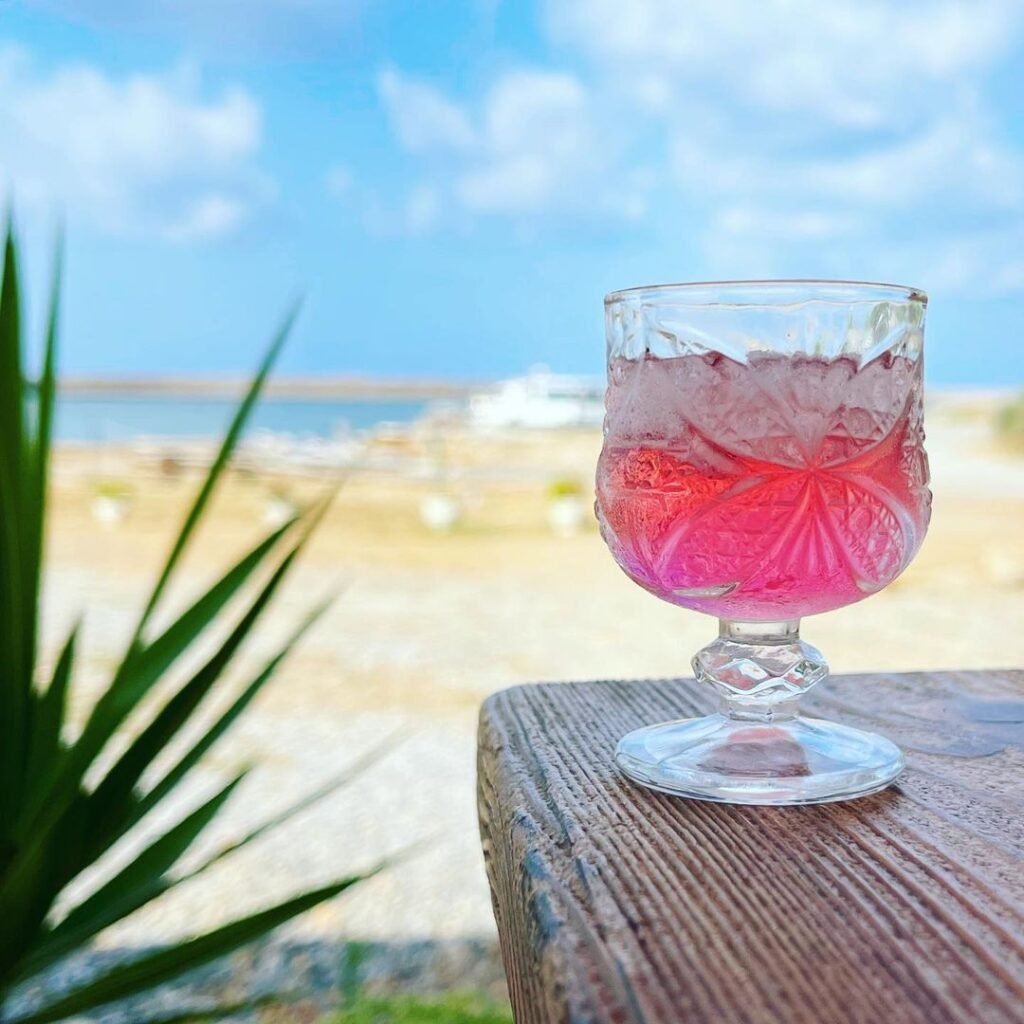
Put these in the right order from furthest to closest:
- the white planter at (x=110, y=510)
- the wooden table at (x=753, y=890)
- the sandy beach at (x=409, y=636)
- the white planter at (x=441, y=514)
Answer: the white planter at (x=441, y=514)
the white planter at (x=110, y=510)
the sandy beach at (x=409, y=636)
the wooden table at (x=753, y=890)

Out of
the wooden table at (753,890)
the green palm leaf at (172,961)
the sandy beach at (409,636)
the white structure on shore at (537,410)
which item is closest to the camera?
the wooden table at (753,890)

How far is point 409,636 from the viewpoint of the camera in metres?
6.37

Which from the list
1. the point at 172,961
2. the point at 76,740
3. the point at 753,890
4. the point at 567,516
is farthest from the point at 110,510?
the point at 753,890

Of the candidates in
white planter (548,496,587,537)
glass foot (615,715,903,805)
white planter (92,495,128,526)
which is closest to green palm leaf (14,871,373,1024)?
glass foot (615,715,903,805)

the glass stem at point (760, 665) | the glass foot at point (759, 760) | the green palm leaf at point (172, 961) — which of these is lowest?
the green palm leaf at point (172, 961)

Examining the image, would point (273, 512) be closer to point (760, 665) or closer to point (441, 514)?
point (441, 514)

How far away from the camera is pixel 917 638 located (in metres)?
6.19

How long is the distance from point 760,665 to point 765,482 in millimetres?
97

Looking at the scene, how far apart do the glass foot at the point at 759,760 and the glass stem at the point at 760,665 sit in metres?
0.02

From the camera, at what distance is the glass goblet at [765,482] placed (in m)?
0.57

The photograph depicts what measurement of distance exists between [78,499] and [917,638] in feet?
28.8

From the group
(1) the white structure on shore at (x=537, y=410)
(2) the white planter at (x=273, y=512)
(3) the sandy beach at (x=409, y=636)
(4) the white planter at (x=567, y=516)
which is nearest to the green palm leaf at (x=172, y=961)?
(3) the sandy beach at (x=409, y=636)

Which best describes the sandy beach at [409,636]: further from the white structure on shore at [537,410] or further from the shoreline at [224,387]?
Answer: the shoreline at [224,387]

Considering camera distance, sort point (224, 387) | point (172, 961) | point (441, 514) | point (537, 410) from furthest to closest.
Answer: point (224, 387) → point (537, 410) → point (441, 514) → point (172, 961)
